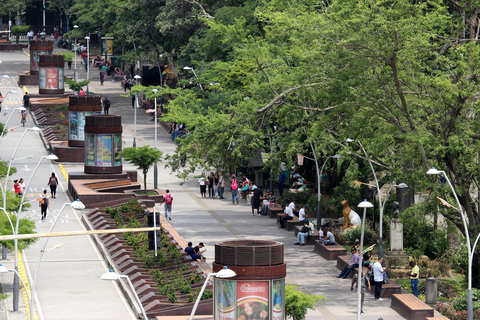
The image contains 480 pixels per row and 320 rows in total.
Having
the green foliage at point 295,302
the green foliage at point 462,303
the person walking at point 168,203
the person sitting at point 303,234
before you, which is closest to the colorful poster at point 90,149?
the person walking at point 168,203

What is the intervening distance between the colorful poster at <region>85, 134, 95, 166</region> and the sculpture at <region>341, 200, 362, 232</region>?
15.7 metres

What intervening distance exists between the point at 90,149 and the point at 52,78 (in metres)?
29.9

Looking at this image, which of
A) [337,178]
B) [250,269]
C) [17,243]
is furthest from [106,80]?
[250,269]

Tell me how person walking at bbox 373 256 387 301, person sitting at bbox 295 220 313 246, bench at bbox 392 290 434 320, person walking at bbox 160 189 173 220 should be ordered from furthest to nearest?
person walking at bbox 160 189 173 220 → person sitting at bbox 295 220 313 246 → person walking at bbox 373 256 387 301 → bench at bbox 392 290 434 320

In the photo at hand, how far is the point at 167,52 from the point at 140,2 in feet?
14.6

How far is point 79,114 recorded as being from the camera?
6003 centimetres

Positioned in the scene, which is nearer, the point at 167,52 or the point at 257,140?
the point at 257,140

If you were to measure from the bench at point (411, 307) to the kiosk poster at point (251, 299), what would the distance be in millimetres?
8925

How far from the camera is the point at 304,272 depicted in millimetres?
37219

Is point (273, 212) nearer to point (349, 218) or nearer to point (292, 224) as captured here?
point (292, 224)

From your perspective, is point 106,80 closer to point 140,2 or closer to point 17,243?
point 140,2

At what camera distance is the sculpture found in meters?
42.2

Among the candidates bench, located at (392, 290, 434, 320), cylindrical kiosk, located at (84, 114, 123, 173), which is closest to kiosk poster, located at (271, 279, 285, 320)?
bench, located at (392, 290, 434, 320)

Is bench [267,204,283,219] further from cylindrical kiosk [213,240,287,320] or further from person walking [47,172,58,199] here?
cylindrical kiosk [213,240,287,320]
